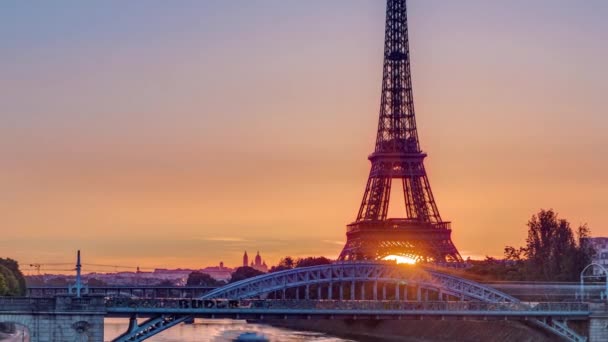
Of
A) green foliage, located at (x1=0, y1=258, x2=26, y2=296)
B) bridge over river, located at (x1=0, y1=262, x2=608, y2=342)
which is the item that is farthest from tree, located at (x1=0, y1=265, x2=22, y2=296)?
bridge over river, located at (x1=0, y1=262, x2=608, y2=342)

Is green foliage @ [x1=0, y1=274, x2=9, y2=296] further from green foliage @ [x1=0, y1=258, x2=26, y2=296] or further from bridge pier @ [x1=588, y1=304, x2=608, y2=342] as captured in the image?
bridge pier @ [x1=588, y1=304, x2=608, y2=342]

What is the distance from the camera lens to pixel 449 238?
138 metres

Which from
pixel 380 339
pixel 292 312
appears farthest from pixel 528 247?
pixel 292 312

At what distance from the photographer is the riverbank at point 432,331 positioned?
100m

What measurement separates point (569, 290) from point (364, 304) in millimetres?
25195

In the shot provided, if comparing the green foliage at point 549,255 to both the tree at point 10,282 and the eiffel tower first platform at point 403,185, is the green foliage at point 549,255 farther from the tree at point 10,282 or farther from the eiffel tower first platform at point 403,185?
the tree at point 10,282

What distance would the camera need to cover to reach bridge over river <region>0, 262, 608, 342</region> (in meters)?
75.9

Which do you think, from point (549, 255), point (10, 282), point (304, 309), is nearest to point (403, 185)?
point (549, 255)

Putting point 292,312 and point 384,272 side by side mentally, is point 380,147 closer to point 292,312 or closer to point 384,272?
point 384,272

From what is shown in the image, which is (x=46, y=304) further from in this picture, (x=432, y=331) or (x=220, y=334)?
(x=220, y=334)

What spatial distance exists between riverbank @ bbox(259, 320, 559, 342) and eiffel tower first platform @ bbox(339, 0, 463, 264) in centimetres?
805

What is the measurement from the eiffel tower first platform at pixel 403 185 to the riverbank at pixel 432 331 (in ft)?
26.4

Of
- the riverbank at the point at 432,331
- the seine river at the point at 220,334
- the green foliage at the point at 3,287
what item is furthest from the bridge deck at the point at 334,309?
the green foliage at the point at 3,287

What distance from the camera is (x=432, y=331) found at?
4587 inches
